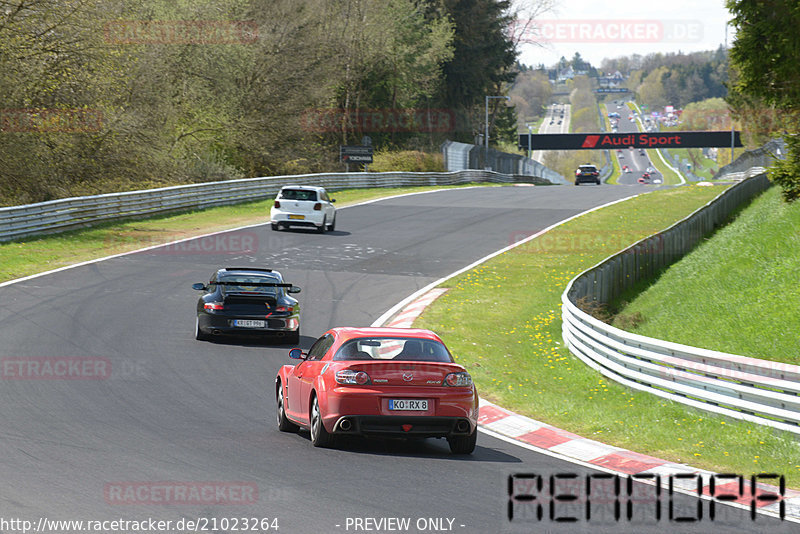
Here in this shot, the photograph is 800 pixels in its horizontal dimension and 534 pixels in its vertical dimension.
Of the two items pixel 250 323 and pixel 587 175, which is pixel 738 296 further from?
pixel 587 175

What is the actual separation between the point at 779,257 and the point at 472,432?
686 inches

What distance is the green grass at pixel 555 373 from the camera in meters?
10.9

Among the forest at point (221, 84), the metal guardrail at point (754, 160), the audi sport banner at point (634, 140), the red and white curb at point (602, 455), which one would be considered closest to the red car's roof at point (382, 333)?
the red and white curb at point (602, 455)

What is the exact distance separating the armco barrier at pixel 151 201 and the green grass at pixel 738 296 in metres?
17.1

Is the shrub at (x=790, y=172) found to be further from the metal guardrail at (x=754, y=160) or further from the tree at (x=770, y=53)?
the metal guardrail at (x=754, y=160)

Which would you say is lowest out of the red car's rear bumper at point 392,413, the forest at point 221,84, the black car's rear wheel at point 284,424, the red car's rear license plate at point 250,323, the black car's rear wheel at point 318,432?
the red car's rear license plate at point 250,323

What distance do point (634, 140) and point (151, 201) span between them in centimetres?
7766

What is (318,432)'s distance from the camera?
33.5ft

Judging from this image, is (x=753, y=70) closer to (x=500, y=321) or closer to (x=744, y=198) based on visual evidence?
(x=500, y=321)

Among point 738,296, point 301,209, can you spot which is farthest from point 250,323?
point 301,209

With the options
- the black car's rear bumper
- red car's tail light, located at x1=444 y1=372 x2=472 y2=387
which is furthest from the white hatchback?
red car's tail light, located at x1=444 y1=372 x2=472 y2=387

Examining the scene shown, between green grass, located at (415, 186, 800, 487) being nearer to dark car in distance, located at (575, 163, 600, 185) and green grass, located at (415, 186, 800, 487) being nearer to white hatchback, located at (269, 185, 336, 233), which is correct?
white hatchback, located at (269, 185, 336, 233)

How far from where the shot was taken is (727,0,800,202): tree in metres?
26.8

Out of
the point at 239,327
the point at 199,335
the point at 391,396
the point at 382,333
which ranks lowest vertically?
the point at 199,335
